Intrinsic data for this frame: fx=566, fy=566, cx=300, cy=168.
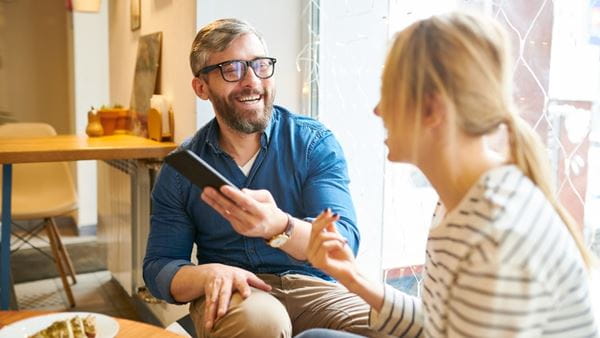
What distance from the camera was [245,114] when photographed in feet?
4.87

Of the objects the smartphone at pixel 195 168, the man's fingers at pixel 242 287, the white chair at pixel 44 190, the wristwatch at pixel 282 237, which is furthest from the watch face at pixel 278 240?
the white chair at pixel 44 190

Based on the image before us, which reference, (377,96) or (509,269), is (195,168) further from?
(377,96)

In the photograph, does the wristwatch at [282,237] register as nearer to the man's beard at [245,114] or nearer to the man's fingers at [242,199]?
the man's fingers at [242,199]

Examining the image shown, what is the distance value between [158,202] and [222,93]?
0.34 meters

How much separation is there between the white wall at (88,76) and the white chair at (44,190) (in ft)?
4.19

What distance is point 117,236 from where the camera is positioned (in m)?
2.83

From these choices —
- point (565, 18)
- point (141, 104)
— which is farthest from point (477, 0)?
point (141, 104)

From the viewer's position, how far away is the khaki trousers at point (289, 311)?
1185 mm

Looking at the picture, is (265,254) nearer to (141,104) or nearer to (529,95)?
(529,95)

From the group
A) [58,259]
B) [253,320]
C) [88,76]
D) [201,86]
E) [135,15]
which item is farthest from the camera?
[88,76]

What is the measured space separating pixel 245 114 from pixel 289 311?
0.52 metres

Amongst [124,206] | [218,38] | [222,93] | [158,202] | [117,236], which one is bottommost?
[117,236]

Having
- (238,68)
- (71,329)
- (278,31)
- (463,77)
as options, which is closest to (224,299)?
(71,329)

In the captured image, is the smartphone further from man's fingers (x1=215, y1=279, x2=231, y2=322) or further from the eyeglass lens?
the eyeglass lens
